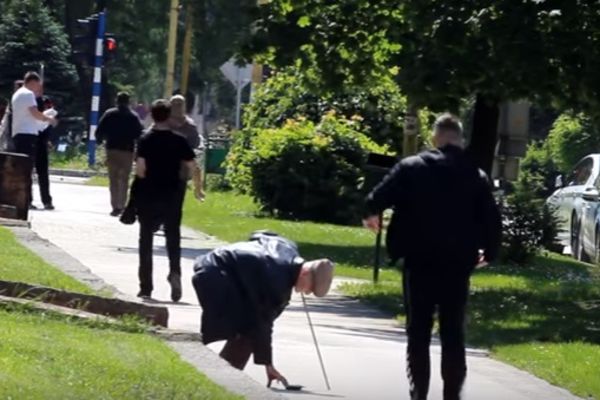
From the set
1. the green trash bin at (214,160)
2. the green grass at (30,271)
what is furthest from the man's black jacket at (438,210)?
the green trash bin at (214,160)

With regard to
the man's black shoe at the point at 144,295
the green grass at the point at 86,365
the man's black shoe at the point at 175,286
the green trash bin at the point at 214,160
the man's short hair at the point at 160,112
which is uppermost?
the man's short hair at the point at 160,112

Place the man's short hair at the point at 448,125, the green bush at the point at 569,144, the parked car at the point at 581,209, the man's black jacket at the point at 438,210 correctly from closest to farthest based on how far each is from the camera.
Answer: the man's black jacket at the point at 438,210 → the man's short hair at the point at 448,125 → the parked car at the point at 581,209 → the green bush at the point at 569,144

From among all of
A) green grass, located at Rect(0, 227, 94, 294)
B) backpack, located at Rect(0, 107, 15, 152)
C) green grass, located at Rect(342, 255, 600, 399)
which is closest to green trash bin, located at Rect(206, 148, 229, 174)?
backpack, located at Rect(0, 107, 15, 152)

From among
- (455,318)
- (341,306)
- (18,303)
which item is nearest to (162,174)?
(341,306)

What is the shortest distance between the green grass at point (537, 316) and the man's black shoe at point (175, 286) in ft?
6.77

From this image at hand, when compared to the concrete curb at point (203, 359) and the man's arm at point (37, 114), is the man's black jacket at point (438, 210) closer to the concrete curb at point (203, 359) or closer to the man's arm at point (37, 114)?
the concrete curb at point (203, 359)

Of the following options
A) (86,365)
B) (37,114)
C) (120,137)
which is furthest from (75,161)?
(86,365)

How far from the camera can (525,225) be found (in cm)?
2562

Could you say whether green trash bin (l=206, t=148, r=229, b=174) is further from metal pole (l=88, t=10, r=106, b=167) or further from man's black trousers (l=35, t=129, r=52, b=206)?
man's black trousers (l=35, t=129, r=52, b=206)

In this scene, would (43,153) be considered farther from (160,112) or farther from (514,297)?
(160,112)

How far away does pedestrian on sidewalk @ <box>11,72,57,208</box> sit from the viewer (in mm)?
24812

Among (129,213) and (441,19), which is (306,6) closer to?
(441,19)

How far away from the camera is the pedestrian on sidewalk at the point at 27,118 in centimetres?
2481

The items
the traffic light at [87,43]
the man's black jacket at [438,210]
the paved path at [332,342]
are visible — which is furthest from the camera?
the traffic light at [87,43]
